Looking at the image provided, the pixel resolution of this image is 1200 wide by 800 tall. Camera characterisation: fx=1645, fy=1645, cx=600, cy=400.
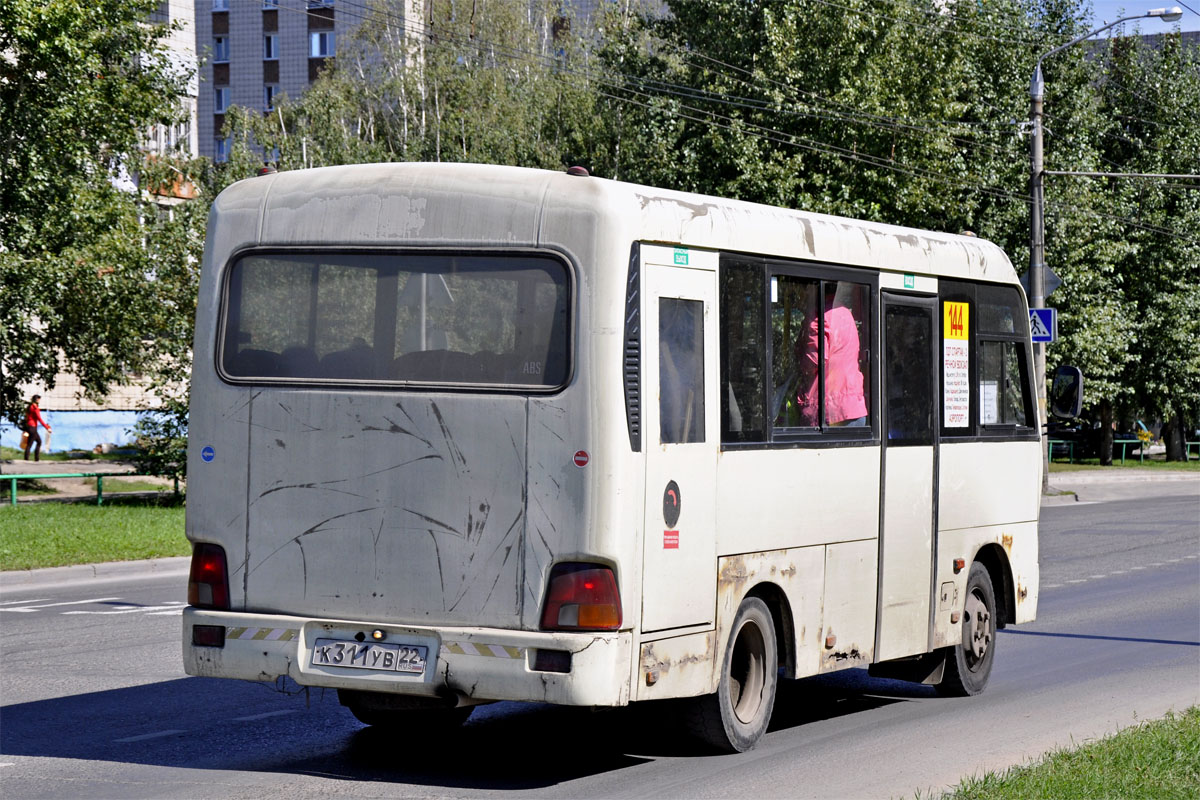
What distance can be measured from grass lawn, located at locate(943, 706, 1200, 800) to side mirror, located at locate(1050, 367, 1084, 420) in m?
3.22

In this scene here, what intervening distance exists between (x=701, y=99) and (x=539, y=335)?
31036mm

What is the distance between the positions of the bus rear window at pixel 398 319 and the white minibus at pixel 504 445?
0.01 metres

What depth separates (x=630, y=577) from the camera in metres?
6.94

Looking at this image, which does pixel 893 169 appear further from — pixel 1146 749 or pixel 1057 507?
pixel 1146 749

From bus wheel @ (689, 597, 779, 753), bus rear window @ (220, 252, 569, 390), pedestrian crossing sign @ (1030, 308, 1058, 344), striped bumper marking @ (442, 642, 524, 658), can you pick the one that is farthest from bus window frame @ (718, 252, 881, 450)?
pedestrian crossing sign @ (1030, 308, 1058, 344)

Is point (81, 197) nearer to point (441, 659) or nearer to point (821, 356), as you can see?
point (821, 356)

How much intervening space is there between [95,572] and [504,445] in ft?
38.9

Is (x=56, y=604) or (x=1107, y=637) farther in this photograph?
(x=56, y=604)

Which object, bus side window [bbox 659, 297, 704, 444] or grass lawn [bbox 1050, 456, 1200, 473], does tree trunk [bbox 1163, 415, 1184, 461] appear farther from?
bus side window [bbox 659, 297, 704, 444]

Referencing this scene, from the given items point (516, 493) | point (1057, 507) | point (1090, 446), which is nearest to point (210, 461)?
point (516, 493)

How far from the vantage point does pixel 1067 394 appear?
1104cm

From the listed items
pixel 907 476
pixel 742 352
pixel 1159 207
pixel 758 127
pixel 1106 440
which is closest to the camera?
pixel 742 352

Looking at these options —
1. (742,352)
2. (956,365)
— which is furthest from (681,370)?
(956,365)

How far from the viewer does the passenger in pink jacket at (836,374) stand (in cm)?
851
